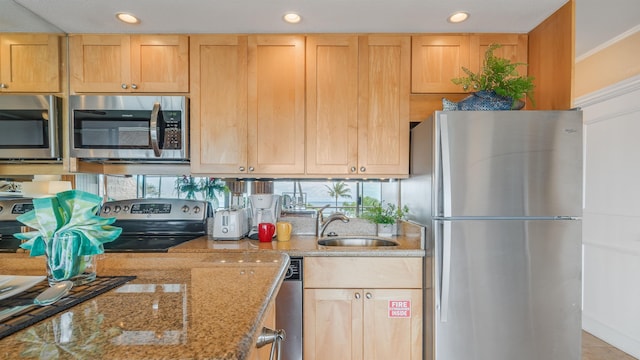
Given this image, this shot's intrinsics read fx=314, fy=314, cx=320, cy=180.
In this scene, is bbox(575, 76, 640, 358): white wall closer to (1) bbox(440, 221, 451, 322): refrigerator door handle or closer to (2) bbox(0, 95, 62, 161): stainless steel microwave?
(1) bbox(440, 221, 451, 322): refrigerator door handle

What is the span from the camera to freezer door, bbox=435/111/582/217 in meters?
1.63

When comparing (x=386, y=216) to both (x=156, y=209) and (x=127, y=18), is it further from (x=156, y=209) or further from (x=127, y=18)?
(x=127, y=18)

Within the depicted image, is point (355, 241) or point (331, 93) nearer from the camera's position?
point (331, 93)

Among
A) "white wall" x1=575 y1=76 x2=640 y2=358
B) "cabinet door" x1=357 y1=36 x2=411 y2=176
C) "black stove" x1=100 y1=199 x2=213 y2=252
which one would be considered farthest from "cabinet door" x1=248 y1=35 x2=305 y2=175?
"white wall" x1=575 y1=76 x2=640 y2=358

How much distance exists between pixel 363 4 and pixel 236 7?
724mm

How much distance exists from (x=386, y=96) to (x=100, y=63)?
1.91 meters

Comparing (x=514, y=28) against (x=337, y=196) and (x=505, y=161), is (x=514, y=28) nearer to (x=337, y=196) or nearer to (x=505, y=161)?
(x=505, y=161)

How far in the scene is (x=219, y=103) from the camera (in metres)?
2.08

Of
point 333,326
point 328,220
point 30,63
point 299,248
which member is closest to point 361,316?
point 333,326

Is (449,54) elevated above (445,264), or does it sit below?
above

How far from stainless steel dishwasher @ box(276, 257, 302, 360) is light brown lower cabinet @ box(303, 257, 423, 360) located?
4 centimetres

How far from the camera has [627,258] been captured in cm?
243

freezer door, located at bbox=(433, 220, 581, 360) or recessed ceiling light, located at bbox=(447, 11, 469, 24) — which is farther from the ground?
recessed ceiling light, located at bbox=(447, 11, 469, 24)

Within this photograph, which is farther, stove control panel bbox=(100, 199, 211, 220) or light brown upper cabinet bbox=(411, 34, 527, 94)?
stove control panel bbox=(100, 199, 211, 220)
